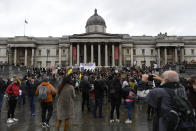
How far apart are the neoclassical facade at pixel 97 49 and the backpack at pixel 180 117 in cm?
5044

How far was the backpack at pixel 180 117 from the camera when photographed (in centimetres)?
305

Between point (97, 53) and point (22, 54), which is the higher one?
point (97, 53)

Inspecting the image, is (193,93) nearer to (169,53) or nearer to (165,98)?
(165,98)

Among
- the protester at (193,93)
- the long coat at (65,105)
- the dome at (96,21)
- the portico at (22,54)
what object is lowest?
the long coat at (65,105)

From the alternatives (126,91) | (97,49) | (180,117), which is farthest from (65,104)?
(97,49)

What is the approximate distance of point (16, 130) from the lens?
7195 millimetres

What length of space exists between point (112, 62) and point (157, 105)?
2017 inches

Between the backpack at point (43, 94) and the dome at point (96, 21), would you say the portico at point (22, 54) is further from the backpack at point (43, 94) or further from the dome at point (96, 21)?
the backpack at point (43, 94)

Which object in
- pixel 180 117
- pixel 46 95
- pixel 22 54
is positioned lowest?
pixel 46 95

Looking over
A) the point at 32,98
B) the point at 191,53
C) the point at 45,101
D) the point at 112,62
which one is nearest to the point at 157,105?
the point at 45,101

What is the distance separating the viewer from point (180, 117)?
3.07 meters

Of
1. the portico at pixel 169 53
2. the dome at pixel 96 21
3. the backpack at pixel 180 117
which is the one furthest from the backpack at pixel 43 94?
the dome at pixel 96 21

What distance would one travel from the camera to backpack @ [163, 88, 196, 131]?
305 cm

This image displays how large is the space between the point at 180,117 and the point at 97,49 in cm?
5444
